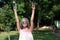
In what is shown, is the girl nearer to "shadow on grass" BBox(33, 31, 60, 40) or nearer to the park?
"shadow on grass" BBox(33, 31, 60, 40)

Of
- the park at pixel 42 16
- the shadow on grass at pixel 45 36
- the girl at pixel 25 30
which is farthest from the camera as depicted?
the park at pixel 42 16

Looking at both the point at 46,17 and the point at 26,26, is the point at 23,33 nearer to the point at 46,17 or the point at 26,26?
the point at 26,26

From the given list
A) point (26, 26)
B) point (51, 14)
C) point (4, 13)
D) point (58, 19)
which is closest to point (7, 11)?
point (4, 13)

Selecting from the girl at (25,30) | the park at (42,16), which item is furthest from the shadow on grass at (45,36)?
the girl at (25,30)

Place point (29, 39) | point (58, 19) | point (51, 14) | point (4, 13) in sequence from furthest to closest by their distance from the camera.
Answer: point (58, 19) → point (51, 14) → point (4, 13) → point (29, 39)

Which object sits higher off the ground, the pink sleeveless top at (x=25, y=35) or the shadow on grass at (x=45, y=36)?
the pink sleeveless top at (x=25, y=35)

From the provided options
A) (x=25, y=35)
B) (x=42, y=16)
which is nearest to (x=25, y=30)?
(x=25, y=35)

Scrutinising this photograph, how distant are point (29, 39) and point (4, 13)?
12.0m

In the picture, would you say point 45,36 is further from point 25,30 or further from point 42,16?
point 42,16

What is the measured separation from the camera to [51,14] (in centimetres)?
3953

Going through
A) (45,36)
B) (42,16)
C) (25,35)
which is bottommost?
(45,36)

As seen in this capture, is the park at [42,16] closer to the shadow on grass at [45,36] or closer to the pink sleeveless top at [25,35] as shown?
the shadow on grass at [45,36]

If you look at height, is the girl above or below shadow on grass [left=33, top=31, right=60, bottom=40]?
above

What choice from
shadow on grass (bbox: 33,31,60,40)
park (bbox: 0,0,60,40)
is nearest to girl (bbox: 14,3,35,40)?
shadow on grass (bbox: 33,31,60,40)
